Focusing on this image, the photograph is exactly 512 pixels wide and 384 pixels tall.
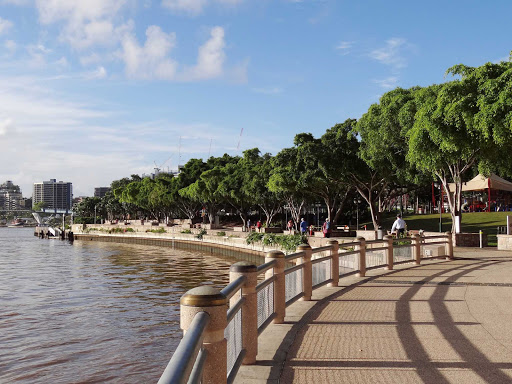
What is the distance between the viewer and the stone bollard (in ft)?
33.0

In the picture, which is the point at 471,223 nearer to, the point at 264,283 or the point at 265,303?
the point at 265,303

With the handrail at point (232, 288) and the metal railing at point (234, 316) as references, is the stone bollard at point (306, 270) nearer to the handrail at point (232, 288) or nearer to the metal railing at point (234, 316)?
the metal railing at point (234, 316)

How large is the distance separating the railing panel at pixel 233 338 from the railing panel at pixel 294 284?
3681 millimetres

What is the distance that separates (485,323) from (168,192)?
7744 centimetres

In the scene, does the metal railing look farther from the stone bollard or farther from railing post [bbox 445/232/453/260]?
railing post [bbox 445/232/453/260]

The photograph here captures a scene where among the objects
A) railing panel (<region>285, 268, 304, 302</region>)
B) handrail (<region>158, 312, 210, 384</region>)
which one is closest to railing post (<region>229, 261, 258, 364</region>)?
handrail (<region>158, 312, 210, 384</region>)

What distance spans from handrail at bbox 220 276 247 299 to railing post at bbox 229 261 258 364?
0.24 m

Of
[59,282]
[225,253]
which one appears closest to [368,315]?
[59,282]

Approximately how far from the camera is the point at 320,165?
37781 millimetres

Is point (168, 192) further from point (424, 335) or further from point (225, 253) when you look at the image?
point (424, 335)

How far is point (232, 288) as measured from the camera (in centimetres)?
485

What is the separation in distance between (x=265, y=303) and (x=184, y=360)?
5.43m

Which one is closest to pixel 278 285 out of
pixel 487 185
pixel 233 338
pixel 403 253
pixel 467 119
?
pixel 233 338

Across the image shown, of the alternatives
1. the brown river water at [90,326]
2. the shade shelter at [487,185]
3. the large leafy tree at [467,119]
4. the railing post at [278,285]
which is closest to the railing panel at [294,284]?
the railing post at [278,285]
